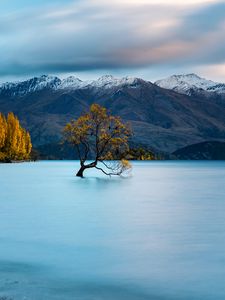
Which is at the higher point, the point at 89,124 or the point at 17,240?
the point at 89,124

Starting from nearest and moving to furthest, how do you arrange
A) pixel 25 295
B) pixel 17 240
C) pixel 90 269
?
pixel 25 295
pixel 90 269
pixel 17 240

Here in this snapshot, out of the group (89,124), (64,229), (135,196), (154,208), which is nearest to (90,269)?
(64,229)

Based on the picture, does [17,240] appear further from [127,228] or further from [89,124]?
[89,124]

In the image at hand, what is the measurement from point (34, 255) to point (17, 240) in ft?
18.3

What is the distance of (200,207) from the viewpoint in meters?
60.2

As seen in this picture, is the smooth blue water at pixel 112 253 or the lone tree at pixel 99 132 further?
the lone tree at pixel 99 132

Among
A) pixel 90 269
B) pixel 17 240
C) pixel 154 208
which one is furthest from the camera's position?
pixel 154 208

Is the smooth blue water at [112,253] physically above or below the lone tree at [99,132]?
below

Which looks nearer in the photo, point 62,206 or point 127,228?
point 127,228

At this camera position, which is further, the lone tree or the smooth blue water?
the lone tree

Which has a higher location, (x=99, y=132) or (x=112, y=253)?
(x=99, y=132)

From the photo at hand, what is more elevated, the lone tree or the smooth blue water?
the lone tree

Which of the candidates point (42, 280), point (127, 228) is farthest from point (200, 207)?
point (42, 280)

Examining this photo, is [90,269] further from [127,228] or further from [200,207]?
[200,207]
